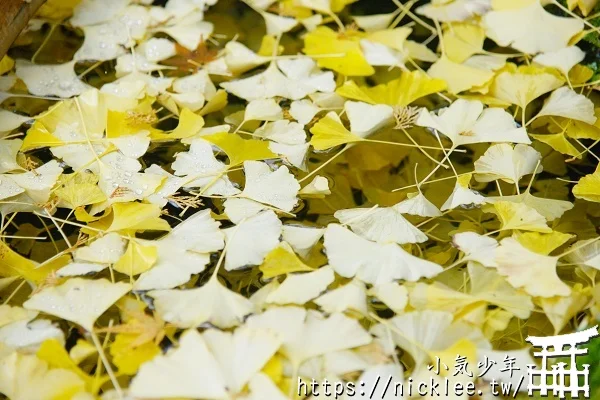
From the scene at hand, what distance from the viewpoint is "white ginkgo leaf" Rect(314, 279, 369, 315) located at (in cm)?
40

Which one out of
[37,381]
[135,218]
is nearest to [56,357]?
[37,381]

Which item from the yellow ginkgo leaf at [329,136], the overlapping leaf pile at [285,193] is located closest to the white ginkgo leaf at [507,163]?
the overlapping leaf pile at [285,193]

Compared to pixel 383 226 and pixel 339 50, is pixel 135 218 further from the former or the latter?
pixel 339 50

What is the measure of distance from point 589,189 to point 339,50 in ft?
0.89

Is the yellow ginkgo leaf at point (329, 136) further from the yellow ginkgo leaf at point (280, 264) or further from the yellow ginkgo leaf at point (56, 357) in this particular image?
the yellow ginkgo leaf at point (56, 357)

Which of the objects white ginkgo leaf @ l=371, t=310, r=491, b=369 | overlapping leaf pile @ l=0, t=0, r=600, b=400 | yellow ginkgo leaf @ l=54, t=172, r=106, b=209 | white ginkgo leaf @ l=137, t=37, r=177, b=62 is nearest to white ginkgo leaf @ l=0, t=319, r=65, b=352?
overlapping leaf pile @ l=0, t=0, r=600, b=400

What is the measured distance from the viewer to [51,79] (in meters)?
0.59

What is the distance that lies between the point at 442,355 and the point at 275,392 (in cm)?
10

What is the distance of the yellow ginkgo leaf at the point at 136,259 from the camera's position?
1.39 feet

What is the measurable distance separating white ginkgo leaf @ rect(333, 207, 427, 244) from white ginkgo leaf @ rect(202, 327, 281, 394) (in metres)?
0.12

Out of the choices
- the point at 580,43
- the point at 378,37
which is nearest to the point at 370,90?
the point at 378,37

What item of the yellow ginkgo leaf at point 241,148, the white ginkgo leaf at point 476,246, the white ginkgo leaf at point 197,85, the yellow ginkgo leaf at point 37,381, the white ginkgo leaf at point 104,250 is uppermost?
the white ginkgo leaf at point 197,85

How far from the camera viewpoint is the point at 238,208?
47 centimetres

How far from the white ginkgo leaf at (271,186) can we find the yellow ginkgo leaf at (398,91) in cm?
12
